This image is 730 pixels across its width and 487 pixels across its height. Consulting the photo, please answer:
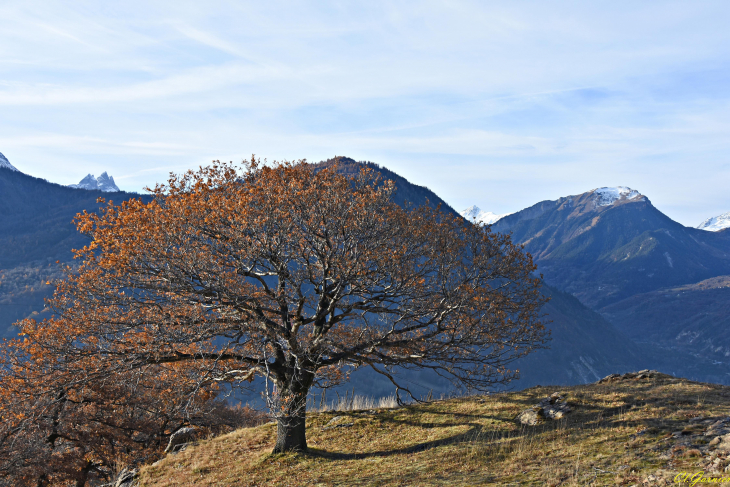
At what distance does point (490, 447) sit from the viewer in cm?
1373

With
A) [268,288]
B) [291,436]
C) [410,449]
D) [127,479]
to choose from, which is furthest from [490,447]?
[127,479]

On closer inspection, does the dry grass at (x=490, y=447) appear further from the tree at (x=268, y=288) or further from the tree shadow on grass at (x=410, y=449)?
the tree at (x=268, y=288)

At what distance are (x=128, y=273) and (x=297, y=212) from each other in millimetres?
5851

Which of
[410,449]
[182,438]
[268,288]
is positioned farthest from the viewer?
[182,438]

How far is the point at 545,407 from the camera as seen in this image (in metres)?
16.4

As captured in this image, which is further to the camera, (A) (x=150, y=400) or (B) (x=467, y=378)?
(A) (x=150, y=400)

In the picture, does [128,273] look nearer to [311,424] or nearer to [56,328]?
[56,328]

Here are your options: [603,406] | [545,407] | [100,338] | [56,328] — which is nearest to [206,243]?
[100,338]

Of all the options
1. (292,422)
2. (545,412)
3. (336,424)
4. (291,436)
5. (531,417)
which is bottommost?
(336,424)

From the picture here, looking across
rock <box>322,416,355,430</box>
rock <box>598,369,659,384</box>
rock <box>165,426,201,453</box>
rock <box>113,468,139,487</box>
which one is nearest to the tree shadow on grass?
rock <box>322,416,355,430</box>

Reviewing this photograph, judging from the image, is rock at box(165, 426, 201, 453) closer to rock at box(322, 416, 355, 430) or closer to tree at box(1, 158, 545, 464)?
tree at box(1, 158, 545, 464)

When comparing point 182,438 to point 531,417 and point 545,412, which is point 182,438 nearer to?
point 531,417

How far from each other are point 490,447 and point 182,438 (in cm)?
1500

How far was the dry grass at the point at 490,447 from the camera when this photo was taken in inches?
423
